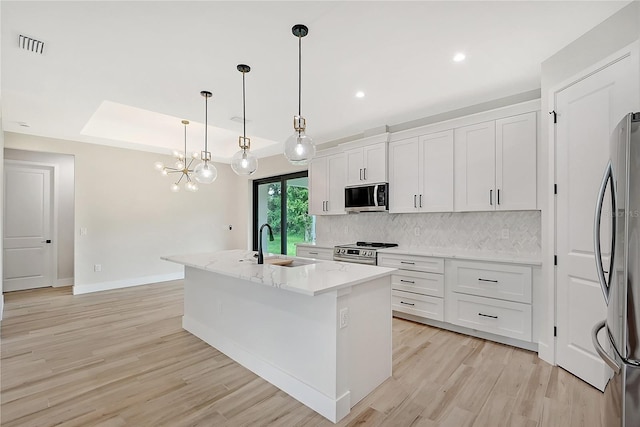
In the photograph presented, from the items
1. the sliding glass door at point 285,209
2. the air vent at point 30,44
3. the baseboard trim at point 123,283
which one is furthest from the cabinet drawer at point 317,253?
the air vent at point 30,44

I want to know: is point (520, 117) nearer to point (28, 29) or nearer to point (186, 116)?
point (186, 116)

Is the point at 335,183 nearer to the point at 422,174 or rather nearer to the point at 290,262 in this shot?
the point at 422,174

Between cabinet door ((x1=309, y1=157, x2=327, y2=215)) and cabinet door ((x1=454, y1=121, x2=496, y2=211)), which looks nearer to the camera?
cabinet door ((x1=454, y1=121, x2=496, y2=211))

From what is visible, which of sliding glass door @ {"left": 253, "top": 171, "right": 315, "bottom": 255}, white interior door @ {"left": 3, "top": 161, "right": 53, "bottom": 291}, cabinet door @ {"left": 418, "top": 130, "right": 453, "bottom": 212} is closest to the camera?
cabinet door @ {"left": 418, "top": 130, "right": 453, "bottom": 212}

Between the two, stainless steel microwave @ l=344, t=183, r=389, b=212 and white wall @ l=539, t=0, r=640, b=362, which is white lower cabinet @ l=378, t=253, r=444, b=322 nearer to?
stainless steel microwave @ l=344, t=183, r=389, b=212

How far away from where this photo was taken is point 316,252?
4.96 meters

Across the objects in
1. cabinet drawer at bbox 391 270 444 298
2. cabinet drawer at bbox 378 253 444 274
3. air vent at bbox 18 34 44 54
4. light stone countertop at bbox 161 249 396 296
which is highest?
air vent at bbox 18 34 44 54

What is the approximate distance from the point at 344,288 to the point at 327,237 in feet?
11.6

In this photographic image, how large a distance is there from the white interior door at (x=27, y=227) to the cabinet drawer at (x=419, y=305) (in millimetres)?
6433

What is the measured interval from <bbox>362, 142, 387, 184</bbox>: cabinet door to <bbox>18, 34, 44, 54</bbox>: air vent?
363 cm

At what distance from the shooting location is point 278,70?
9.41 ft

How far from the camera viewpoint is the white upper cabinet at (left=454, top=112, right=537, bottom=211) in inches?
122

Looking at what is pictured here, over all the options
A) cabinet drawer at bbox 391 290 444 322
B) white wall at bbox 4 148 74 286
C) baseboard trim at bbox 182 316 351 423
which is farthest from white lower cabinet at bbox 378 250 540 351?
white wall at bbox 4 148 74 286

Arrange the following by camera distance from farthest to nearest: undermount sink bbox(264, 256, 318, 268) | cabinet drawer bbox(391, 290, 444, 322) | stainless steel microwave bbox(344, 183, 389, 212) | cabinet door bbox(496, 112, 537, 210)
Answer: stainless steel microwave bbox(344, 183, 389, 212) → cabinet drawer bbox(391, 290, 444, 322) → cabinet door bbox(496, 112, 537, 210) → undermount sink bbox(264, 256, 318, 268)
